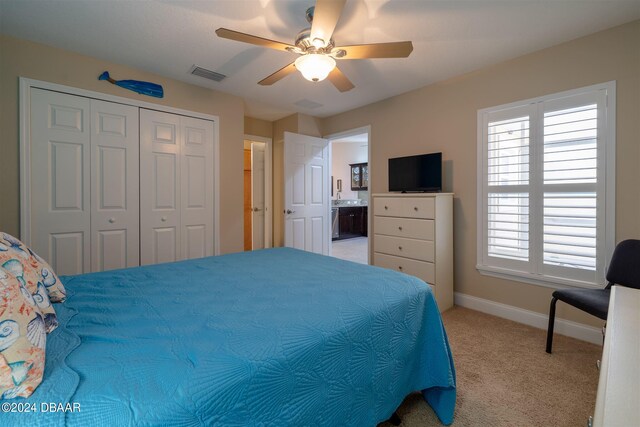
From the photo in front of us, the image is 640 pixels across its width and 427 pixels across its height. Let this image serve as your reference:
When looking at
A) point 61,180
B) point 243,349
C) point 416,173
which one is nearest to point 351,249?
point 416,173

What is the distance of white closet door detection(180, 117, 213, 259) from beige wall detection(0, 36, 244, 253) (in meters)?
0.15

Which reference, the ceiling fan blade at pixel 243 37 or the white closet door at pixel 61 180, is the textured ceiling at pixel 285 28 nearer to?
the ceiling fan blade at pixel 243 37

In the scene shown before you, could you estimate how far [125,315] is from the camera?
3.75ft

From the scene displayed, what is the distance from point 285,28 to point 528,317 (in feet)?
10.7

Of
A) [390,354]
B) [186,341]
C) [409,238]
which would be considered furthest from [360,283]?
[409,238]

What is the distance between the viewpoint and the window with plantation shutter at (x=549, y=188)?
7.40ft

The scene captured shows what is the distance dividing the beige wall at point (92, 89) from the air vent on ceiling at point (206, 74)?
1.16 ft

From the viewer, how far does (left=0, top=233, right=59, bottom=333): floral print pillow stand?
0.96 metres

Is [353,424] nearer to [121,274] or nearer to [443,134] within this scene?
[121,274]

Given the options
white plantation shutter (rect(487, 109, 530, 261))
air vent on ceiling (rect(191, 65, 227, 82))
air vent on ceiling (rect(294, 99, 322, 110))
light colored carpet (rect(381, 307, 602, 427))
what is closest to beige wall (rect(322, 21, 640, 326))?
white plantation shutter (rect(487, 109, 530, 261))

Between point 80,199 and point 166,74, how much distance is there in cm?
152

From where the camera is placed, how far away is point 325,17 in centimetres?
162

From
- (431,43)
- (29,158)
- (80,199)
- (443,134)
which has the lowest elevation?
(80,199)

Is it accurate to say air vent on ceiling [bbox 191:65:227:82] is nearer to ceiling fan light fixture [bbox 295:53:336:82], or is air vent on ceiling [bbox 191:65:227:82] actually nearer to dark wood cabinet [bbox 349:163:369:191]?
ceiling fan light fixture [bbox 295:53:336:82]
